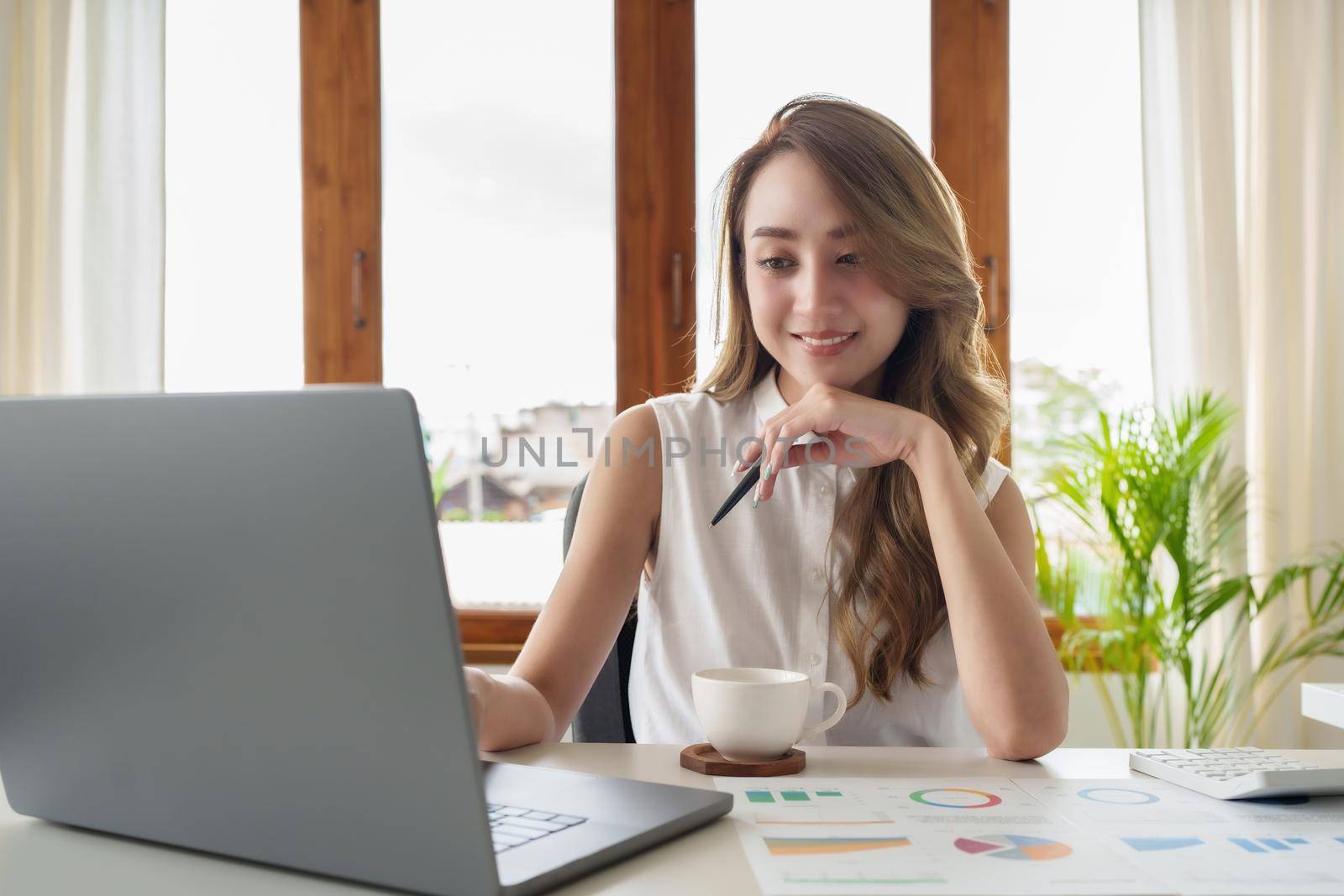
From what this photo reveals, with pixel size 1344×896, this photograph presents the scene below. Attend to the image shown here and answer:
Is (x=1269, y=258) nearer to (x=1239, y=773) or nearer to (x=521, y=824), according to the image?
(x=1239, y=773)

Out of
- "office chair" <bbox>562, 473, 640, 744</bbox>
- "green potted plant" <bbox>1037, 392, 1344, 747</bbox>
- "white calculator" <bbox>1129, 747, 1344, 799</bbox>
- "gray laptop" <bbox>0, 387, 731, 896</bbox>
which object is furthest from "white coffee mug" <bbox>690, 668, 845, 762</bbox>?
"green potted plant" <bbox>1037, 392, 1344, 747</bbox>

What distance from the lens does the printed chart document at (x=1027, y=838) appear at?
0.61 m

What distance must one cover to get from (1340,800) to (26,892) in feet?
2.87

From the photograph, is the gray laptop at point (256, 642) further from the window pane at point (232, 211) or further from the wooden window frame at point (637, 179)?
the window pane at point (232, 211)

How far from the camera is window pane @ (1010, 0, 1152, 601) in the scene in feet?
9.54

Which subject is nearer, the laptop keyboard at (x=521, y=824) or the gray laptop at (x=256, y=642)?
the gray laptop at (x=256, y=642)

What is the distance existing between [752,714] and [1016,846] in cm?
25

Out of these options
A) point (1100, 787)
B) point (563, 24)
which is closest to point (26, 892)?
point (1100, 787)

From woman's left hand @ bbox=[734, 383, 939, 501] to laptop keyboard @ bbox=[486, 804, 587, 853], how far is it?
59cm

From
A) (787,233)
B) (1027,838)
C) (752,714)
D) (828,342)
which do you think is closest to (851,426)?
(828,342)

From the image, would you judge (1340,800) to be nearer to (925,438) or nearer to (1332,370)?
(925,438)

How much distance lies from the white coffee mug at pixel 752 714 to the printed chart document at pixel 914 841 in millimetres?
35

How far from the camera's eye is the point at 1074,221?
116 inches

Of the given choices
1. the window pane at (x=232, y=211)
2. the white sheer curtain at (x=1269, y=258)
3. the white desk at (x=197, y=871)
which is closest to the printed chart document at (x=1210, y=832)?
the white desk at (x=197, y=871)
